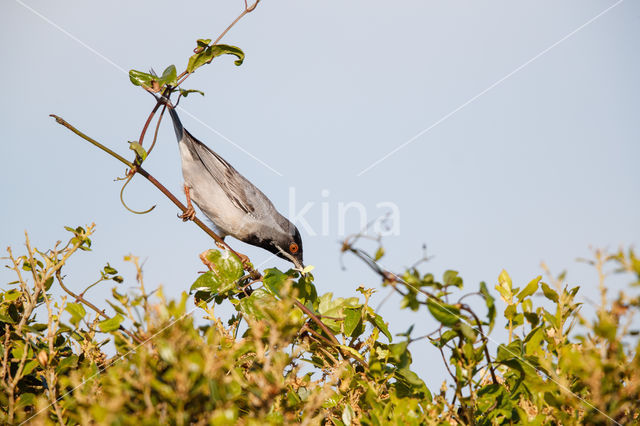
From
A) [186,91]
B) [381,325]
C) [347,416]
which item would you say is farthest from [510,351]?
[186,91]

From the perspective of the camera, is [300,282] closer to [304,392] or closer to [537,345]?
[304,392]

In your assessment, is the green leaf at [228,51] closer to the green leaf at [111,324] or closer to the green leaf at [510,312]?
the green leaf at [111,324]

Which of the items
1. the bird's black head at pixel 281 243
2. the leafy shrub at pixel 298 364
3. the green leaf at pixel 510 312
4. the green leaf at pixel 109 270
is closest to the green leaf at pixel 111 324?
the leafy shrub at pixel 298 364

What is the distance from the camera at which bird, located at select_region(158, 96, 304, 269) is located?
6852 mm

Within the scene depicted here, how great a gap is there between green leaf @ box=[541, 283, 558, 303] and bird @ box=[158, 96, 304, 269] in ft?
16.1

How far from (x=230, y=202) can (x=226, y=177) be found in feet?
1.37

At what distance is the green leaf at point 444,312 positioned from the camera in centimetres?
152

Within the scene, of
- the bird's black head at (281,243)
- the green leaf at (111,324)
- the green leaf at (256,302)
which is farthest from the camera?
the bird's black head at (281,243)

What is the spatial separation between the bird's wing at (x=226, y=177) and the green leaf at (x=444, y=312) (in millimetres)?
5777

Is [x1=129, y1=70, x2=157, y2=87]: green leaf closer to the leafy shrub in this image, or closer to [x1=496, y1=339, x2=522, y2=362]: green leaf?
the leafy shrub

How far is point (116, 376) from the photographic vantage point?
133 cm

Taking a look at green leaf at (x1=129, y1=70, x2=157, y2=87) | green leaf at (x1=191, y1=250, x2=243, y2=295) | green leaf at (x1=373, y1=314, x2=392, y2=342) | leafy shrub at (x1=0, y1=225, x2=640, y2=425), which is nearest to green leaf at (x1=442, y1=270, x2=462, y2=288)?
leafy shrub at (x1=0, y1=225, x2=640, y2=425)

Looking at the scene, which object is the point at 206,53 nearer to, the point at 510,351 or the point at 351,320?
the point at 351,320

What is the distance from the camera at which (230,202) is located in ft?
23.3
